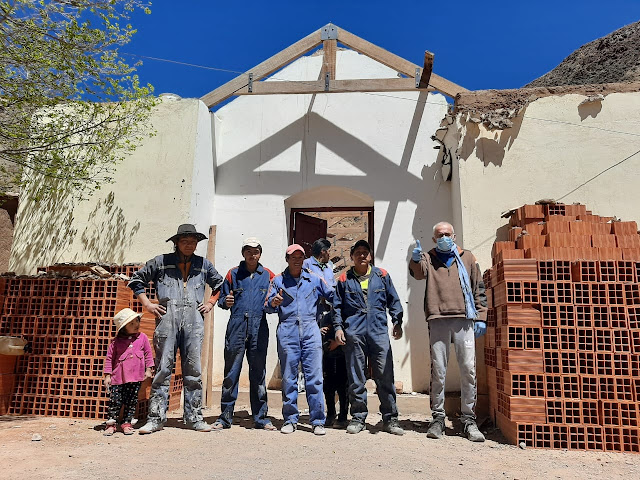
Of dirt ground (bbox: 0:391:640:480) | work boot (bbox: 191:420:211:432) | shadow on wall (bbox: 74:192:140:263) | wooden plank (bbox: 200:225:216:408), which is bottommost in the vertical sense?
dirt ground (bbox: 0:391:640:480)

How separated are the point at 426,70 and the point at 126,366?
17.7 feet

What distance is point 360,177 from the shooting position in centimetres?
782

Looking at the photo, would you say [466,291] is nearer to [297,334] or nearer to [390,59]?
[297,334]

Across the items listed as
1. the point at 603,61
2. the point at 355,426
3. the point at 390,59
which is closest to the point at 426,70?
the point at 390,59

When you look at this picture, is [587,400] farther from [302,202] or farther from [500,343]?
[302,202]

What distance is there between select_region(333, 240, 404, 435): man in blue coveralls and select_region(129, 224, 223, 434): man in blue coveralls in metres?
1.35

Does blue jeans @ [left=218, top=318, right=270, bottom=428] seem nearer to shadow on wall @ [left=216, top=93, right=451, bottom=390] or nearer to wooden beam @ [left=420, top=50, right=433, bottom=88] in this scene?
shadow on wall @ [left=216, top=93, right=451, bottom=390]

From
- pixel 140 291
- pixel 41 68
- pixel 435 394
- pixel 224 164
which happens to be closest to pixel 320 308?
pixel 435 394

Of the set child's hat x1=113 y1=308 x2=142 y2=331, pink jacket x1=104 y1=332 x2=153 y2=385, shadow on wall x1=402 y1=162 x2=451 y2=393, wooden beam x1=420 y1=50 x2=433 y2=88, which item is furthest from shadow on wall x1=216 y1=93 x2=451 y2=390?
child's hat x1=113 y1=308 x2=142 y2=331

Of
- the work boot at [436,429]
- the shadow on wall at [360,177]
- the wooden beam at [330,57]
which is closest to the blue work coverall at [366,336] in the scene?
the work boot at [436,429]

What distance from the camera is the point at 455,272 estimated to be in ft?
16.5

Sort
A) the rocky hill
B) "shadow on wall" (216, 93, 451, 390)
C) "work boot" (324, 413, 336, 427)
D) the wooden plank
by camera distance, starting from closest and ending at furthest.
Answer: "work boot" (324, 413, 336, 427)
the wooden plank
"shadow on wall" (216, 93, 451, 390)
the rocky hill

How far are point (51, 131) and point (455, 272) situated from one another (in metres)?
5.33

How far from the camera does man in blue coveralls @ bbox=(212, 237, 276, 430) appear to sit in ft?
16.5
